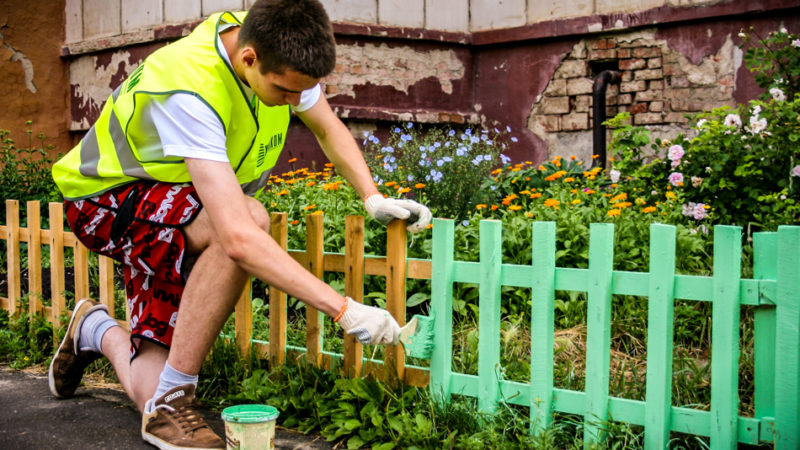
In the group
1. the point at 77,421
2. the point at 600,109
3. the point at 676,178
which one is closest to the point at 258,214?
the point at 77,421

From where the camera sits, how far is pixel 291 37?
2.02 meters

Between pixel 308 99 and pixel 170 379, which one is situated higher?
pixel 308 99

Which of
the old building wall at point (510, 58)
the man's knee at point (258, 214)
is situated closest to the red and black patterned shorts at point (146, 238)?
the man's knee at point (258, 214)

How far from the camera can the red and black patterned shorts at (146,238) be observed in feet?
7.71

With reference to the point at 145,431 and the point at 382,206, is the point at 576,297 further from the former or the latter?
the point at 145,431

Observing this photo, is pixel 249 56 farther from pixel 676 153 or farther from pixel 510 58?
pixel 510 58

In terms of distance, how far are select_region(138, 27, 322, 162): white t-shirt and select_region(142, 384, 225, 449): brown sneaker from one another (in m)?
0.76

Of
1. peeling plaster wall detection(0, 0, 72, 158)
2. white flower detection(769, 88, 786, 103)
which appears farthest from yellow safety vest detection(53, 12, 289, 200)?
peeling plaster wall detection(0, 0, 72, 158)

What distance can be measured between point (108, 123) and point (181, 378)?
0.90 meters

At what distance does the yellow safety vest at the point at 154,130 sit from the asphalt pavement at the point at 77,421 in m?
0.79

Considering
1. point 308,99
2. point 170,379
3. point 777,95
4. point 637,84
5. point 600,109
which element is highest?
point 637,84

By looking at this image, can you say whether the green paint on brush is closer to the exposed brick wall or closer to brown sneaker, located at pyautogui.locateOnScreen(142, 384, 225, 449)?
brown sneaker, located at pyautogui.locateOnScreen(142, 384, 225, 449)

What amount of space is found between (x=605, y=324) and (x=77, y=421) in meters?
1.84

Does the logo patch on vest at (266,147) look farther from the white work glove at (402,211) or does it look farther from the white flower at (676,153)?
the white flower at (676,153)
